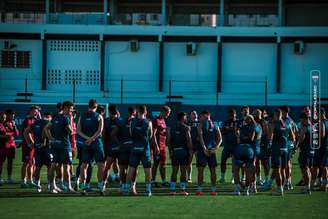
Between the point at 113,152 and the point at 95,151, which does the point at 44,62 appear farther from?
the point at 95,151

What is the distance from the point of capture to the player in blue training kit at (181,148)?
20.5 metres

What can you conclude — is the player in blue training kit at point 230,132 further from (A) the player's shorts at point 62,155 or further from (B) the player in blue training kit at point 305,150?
(A) the player's shorts at point 62,155

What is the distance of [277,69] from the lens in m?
51.7

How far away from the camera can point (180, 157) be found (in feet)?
68.2

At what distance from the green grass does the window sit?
3340 cm

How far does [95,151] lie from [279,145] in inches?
168

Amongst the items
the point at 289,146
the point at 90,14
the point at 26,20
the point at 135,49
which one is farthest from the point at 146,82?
the point at 289,146

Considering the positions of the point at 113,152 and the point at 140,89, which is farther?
the point at 140,89

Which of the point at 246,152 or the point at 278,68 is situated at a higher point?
the point at 278,68

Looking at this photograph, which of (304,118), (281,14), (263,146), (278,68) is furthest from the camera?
(281,14)

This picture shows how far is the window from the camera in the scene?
5312 cm

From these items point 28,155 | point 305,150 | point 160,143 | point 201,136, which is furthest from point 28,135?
point 305,150

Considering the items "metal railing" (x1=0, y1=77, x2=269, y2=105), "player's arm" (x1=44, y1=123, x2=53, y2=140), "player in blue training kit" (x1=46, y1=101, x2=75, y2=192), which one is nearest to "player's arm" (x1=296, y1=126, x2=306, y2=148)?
"player in blue training kit" (x1=46, y1=101, x2=75, y2=192)

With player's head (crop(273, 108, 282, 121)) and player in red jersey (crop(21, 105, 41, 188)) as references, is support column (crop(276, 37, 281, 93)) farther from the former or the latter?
player's head (crop(273, 108, 282, 121))
